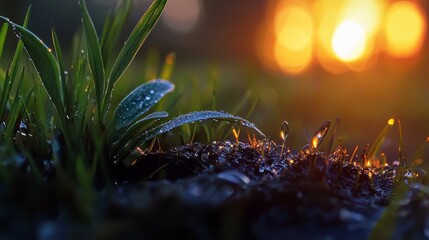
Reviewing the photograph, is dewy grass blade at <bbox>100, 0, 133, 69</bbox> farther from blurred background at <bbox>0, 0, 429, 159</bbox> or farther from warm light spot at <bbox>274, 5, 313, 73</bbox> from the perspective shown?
warm light spot at <bbox>274, 5, 313, 73</bbox>

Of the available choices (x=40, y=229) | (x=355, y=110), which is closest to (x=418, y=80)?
(x=355, y=110)

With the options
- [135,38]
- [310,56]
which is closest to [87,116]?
[135,38]

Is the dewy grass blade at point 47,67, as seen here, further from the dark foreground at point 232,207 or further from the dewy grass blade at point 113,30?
the dark foreground at point 232,207

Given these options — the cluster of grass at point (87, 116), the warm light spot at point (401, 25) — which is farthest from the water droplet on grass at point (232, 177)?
the warm light spot at point (401, 25)

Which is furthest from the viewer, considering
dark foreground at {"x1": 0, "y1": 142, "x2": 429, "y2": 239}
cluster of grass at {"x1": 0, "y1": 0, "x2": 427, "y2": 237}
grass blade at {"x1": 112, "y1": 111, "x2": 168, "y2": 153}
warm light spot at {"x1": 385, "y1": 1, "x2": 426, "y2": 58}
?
warm light spot at {"x1": 385, "y1": 1, "x2": 426, "y2": 58}

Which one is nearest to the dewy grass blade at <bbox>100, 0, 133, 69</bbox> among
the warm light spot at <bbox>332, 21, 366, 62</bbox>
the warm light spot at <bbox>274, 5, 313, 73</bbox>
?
the warm light spot at <bbox>332, 21, 366, 62</bbox>

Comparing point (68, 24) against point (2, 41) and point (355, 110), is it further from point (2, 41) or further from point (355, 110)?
point (2, 41)
